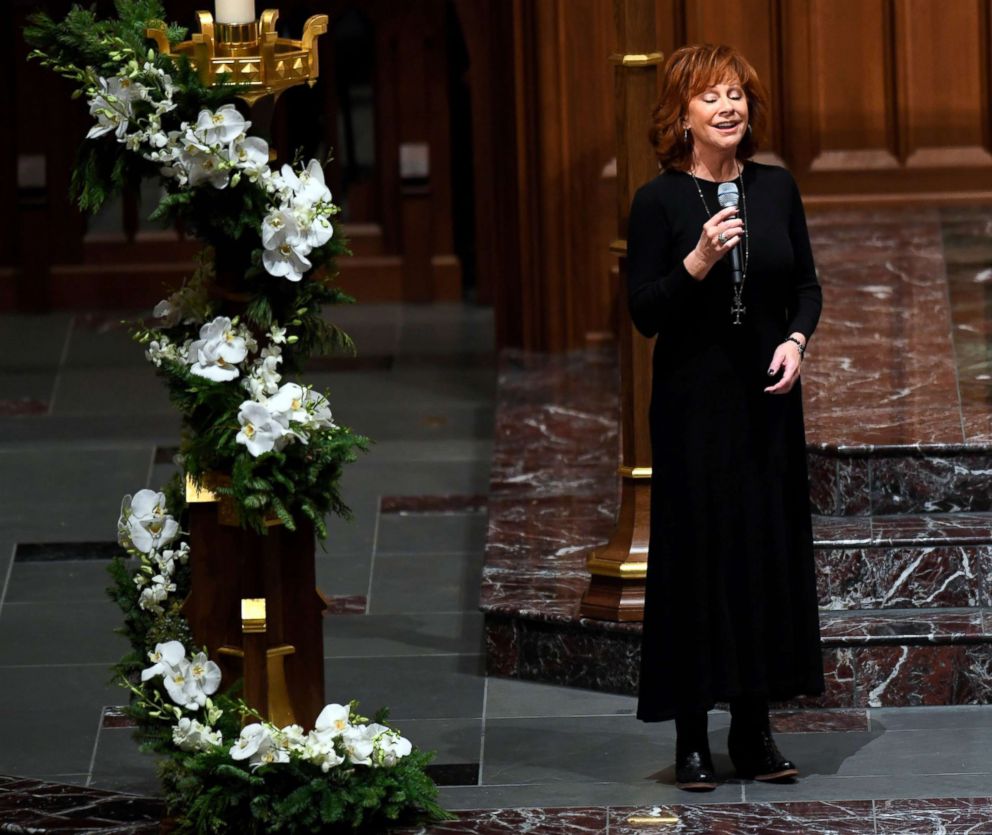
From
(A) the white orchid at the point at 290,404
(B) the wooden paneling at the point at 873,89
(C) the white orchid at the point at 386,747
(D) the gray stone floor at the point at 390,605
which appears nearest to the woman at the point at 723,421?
(D) the gray stone floor at the point at 390,605

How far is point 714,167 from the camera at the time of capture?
180 inches

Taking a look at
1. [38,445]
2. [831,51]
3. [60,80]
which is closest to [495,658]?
[38,445]

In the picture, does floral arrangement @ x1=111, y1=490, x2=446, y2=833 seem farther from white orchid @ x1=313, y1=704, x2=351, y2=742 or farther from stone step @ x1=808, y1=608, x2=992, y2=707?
stone step @ x1=808, y1=608, x2=992, y2=707

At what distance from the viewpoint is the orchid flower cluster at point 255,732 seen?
4398 millimetres

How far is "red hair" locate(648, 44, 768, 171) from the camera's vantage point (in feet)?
14.8

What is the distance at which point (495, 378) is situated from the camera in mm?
8734

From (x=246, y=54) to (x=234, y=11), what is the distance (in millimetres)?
85

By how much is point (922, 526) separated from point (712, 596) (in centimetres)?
121

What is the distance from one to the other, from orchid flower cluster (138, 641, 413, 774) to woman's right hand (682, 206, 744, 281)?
113 cm

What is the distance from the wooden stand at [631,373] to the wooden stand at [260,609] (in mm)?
1157

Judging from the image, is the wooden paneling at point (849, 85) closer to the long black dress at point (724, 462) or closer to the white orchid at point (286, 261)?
the long black dress at point (724, 462)

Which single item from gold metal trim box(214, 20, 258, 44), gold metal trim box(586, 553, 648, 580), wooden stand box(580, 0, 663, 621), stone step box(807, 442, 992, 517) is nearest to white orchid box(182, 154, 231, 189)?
gold metal trim box(214, 20, 258, 44)

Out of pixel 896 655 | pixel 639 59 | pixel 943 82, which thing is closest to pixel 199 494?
pixel 639 59

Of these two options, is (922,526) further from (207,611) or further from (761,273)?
(207,611)
